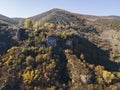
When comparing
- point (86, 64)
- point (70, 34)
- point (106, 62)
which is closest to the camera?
point (86, 64)

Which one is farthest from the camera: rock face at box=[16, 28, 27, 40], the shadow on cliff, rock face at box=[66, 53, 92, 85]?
rock face at box=[16, 28, 27, 40]

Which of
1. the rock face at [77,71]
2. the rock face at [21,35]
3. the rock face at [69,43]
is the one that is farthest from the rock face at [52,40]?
the rock face at [21,35]

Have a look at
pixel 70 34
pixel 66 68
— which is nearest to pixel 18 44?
pixel 70 34

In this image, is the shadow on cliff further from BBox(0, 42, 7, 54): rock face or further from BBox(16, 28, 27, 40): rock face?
BBox(0, 42, 7, 54): rock face

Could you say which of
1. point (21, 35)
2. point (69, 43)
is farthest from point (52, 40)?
Result: point (21, 35)

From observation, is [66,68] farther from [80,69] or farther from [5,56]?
[5,56]

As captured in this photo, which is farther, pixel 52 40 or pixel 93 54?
pixel 52 40

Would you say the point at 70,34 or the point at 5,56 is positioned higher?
the point at 70,34

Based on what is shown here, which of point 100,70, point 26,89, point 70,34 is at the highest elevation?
point 70,34

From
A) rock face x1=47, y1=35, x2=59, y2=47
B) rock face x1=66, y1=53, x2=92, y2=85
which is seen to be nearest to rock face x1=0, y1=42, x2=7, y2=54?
rock face x1=47, y1=35, x2=59, y2=47

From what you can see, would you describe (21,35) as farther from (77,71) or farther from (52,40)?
(77,71)

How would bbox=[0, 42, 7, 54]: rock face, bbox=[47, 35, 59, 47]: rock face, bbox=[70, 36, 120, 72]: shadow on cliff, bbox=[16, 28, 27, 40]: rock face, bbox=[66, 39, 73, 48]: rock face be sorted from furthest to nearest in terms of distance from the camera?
1. bbox=[16, 28, 27, 40]: rock face
2. bbox=[0, 42, 7, 54]: rock face
3. bbox=[66, 39, 73, 48]: rock face
4. bbox=[47, 35, 59, 47]: rock face
5. bbox=[70, 36, 120, 72]: shadow on cliff
